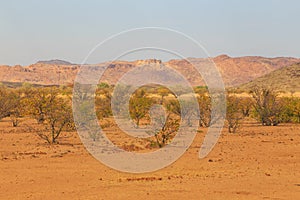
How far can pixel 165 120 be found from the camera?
22328 millimetres

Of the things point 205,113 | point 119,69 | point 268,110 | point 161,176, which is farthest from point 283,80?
point 161,176

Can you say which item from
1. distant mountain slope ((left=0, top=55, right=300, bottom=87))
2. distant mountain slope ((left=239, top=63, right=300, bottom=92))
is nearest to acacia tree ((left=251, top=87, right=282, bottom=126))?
distant mountain slope ((left=239, top=63, right=300, bottom=92))

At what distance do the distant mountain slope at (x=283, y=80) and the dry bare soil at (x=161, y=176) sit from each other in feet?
214

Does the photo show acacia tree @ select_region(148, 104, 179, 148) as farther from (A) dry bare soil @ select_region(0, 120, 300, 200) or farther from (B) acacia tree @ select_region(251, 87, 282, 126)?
(B) acacia tree @ select_region(251, 87, 282, 126)

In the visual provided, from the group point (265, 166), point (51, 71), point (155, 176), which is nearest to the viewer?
point (155, 176)

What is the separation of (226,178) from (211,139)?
11721mm

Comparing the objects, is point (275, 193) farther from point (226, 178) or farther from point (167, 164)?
point (167, 164)

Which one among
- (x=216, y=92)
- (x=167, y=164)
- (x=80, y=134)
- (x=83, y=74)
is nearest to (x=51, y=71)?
(x=83, y=74)

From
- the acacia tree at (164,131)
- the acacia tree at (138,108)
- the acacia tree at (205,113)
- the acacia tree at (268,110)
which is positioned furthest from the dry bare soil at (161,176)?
the acacia tree at (268,110)

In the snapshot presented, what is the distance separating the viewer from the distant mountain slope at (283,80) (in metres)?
85.1

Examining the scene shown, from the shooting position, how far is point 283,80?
91438 millimetres

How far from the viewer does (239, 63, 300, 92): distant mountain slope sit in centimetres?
8512

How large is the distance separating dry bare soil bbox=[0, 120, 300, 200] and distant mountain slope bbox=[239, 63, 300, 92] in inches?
2567

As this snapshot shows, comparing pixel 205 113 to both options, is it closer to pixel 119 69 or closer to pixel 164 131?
pixel 164 131
